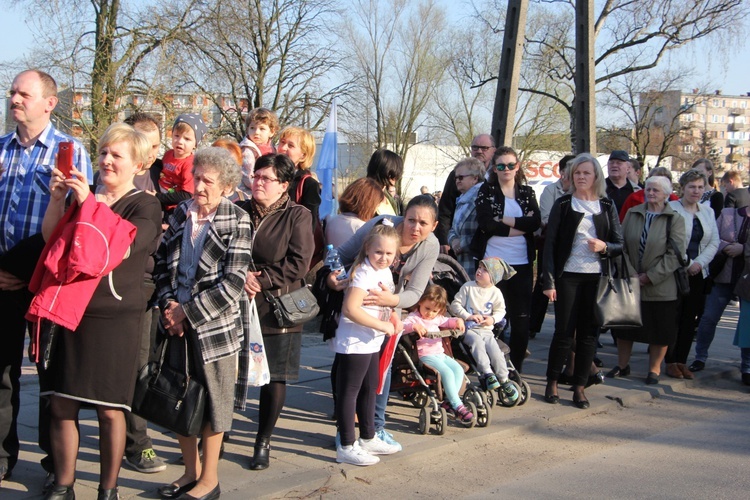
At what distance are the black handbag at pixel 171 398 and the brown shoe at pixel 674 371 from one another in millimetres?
5679

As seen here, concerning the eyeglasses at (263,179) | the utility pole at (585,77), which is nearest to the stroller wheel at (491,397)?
the eyeglasses at (263,179)

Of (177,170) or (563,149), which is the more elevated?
(563,149)

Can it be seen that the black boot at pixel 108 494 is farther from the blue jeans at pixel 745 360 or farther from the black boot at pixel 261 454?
→ the blue jeans at pixel 745 360

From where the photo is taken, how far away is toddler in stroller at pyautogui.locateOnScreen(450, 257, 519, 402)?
6207 millimetres

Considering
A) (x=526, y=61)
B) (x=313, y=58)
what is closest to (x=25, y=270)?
(x=526, y=61)

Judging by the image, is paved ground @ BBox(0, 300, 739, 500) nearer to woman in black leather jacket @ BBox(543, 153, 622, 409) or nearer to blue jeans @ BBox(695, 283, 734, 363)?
blue jeans @ BBox(695, 283, 734, 363)

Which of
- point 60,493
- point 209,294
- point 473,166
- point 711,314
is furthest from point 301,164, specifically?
point 711,314

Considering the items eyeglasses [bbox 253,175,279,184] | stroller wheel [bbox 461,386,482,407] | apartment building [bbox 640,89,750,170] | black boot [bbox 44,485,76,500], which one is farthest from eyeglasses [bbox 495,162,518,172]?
apartment building [bbox 640,89,750,170]

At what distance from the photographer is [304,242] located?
4.81 m

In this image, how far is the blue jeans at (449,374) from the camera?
5.85 m

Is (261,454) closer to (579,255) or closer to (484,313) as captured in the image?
(484,313)

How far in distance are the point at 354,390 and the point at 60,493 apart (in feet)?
5.82

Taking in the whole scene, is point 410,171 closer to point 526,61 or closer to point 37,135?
point 526,61

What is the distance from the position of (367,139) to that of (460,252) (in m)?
33.8
